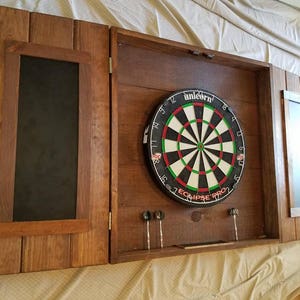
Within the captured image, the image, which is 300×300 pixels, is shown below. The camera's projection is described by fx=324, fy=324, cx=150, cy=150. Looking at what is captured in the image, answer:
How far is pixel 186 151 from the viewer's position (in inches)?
57.3

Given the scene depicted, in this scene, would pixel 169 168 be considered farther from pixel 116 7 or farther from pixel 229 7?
pixel 229 7

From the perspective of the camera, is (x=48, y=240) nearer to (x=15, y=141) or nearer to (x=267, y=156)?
(x=15, y=141)

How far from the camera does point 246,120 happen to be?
168 cm

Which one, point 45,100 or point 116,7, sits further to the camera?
point 116,7

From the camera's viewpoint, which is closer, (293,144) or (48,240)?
(48,240)

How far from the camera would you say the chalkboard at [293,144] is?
1.66 meters

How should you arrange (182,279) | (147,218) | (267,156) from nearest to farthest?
(147,218), (182,279), (267,156)

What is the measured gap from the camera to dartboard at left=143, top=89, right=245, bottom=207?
1386 millimetres

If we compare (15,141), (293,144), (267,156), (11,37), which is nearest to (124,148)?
(15,141)

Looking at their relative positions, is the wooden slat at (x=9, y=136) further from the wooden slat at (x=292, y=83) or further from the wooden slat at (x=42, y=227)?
the wooden slat at (x=292, y=83)

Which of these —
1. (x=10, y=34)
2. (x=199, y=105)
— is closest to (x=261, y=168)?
(x=199, y=105)

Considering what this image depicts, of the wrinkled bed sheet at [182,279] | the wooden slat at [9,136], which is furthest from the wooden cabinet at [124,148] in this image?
the wrinkled bed sheet at [182,279]

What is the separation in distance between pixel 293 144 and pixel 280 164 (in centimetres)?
19

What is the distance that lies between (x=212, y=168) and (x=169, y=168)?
0.23 m
